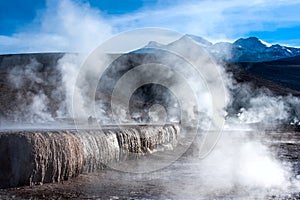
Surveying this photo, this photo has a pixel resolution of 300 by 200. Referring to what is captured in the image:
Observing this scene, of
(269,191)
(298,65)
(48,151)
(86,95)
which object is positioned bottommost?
(269,191)

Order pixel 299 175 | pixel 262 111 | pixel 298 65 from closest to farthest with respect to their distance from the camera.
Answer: pixel 299 175 → pixel 262 111 → pixel 298 65

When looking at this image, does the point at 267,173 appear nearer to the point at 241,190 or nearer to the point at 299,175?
the point at 299,175

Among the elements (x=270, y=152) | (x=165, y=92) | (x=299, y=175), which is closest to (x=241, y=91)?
(x=165, y=92)

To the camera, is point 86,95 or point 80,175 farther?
point 86,95

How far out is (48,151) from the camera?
9398 millimetres

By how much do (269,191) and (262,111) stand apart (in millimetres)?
46844

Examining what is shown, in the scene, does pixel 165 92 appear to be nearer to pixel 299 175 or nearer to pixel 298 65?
pixel 299 175

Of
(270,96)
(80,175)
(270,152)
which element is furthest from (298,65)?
(80,175)

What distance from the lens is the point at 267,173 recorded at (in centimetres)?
1148

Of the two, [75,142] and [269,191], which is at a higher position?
[75,142]

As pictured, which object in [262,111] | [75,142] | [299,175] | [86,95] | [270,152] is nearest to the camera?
[75,142]

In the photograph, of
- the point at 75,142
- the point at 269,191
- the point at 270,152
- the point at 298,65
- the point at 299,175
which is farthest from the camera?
the point at 298,65

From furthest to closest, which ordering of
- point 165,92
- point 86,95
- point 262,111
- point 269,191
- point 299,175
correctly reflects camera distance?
point 165,92
point 262,111
point 86,95
point 299,175
point 269,191

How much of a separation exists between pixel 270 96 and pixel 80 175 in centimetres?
6264
